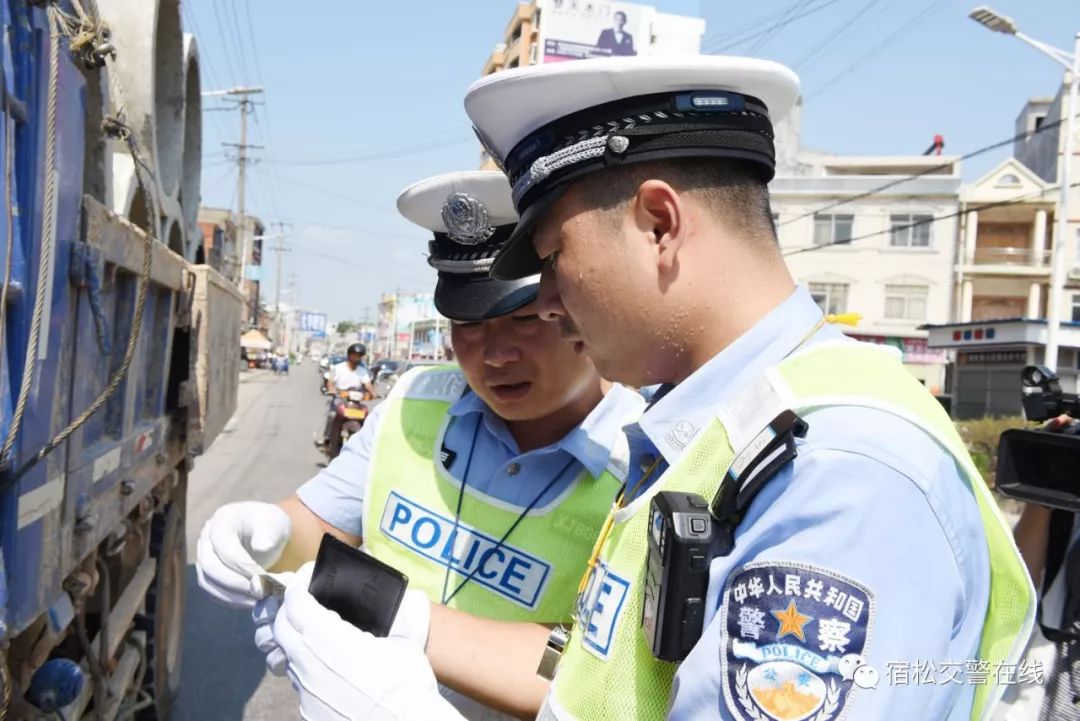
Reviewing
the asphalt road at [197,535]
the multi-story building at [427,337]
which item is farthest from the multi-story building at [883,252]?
the multi-story building at [427,337]

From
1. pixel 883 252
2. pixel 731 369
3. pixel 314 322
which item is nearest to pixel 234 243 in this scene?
pixel 883 252

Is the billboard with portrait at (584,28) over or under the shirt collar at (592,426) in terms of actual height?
over

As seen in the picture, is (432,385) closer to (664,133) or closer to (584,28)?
(664,133)

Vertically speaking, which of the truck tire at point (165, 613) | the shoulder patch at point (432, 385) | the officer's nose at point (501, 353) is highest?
the officer's nose at point (501, 353)

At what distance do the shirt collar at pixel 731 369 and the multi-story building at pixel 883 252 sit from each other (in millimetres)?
30726

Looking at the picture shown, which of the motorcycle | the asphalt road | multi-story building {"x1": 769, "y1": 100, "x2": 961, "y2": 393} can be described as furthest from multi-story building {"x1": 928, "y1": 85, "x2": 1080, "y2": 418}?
the motorcycle

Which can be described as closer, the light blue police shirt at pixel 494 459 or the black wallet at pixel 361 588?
the black wallet at pixel 361 588

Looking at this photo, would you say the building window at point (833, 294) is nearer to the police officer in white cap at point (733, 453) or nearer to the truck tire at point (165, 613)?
the truck tire at point (165, 613)

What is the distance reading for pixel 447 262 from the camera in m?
1.87

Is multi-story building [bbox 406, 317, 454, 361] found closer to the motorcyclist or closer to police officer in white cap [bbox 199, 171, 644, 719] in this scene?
the motorcyclist

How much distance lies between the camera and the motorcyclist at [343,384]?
1071 centimetres

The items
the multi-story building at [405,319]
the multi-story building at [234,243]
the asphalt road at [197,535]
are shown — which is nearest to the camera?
the asphalt road at [197,535]

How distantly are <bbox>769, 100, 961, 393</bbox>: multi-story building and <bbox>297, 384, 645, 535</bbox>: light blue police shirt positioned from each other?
30.1 metres

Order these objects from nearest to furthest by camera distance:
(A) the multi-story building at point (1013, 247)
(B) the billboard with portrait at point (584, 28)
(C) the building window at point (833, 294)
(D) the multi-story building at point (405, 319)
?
(B) the billboard with portrait at point (584, 28), (A) the multi-story building at point (1013, 247), (C) the building window at point (833, 294), (D) the multi-story building at point (405, 319)
